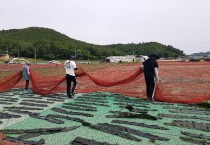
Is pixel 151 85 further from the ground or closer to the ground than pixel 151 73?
closer to the ground

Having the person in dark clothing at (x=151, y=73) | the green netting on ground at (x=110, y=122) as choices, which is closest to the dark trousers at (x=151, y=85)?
the person in dark clothing at (x=151, y=73)

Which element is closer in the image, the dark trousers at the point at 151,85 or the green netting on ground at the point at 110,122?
the green netting on ground at the point at 110,122

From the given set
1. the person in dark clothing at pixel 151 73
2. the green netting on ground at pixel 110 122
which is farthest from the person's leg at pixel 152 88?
the green netting on ground at pixel 110 122

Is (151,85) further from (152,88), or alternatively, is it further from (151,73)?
(151,73)

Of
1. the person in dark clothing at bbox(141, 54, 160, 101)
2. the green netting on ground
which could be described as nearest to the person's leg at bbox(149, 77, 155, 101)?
the person in dark clothing at bbox(141, 54, 160, 101)

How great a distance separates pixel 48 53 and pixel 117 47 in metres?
65.6

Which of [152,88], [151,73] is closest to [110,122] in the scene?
[152,88]

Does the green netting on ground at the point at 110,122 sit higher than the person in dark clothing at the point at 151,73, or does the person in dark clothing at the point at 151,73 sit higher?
the person in dark clothing at the point at 151,73

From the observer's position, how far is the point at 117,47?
168000 mm

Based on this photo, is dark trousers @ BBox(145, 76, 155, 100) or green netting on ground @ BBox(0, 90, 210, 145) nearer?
green netting on ground @ BBox(0, 90, 210, 145)

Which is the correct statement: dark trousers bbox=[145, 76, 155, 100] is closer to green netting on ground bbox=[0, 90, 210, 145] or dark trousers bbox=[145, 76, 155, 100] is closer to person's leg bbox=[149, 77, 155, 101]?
person's leg bbox=[149, 77, 155, 101]

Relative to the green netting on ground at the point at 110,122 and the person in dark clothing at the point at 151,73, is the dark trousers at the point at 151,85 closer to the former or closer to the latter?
the person in dark clothing at the point at 151,73

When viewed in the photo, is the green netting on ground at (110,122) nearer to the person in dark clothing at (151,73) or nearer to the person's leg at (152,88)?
the person's leg at (152,88)

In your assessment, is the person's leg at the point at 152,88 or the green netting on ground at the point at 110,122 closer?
the green netting on ground at the point at 110,122
